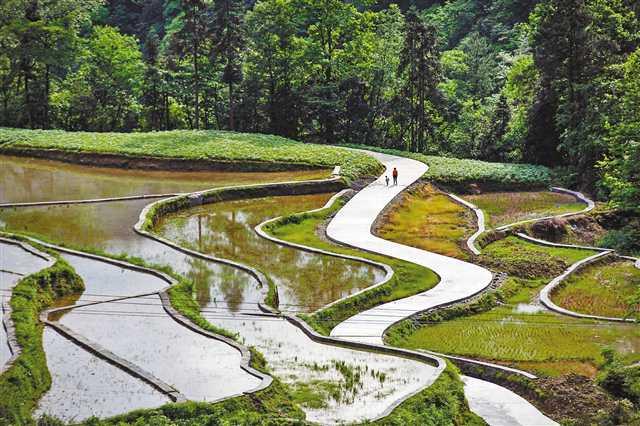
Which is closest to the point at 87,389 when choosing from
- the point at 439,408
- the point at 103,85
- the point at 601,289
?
the point at 439,408

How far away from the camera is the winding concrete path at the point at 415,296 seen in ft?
69.9

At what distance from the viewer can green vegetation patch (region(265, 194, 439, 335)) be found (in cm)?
2588

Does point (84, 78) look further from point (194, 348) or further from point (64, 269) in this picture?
point (194, 348)

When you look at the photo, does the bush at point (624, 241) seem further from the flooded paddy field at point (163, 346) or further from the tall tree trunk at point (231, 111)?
the tall tree trunk at point (231, 111)

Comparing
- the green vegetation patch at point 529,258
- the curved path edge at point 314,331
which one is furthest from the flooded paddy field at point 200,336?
the green vegetation patch at point 529,258

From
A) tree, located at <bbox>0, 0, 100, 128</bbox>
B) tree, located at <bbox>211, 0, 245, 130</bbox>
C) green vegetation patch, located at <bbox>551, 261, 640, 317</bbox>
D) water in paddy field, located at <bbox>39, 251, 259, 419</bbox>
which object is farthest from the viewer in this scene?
tree, located at <bbox>0, 0, 100, 128</bbox>

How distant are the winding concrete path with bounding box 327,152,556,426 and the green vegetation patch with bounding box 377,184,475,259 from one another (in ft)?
2.38

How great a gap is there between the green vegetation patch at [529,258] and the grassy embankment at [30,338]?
14.6 m

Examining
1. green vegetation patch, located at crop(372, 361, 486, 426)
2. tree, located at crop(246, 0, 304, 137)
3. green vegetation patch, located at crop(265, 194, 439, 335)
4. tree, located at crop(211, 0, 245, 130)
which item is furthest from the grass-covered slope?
green vegetation patch, located at crop(372, 361, 486, 426)

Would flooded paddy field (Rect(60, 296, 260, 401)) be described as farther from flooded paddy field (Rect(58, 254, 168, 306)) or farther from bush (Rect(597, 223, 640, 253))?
bush (Rect(597, 223, 640, 253))

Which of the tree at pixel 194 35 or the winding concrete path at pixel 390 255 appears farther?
the tree at pixel 194 35

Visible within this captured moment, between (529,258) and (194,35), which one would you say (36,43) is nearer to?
(194,35)

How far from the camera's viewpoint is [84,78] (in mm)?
63688

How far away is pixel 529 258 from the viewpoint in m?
32.9
